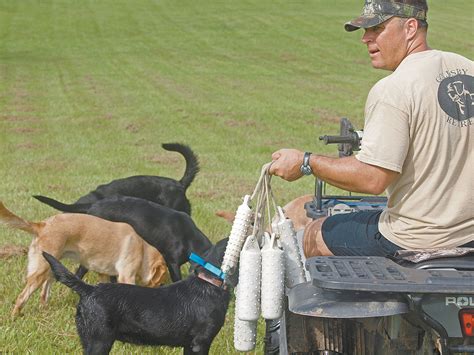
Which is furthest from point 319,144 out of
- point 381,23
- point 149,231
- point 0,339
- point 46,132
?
point 381,23

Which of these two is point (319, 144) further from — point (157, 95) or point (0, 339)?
point (0, 339)

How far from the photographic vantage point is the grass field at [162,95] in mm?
9539

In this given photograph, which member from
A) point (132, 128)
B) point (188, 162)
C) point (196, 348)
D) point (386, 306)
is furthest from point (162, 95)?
point (386, 306)

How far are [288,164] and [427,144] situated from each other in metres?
0.53

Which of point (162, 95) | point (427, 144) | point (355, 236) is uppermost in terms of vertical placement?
point (427, 144)

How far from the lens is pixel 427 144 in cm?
294

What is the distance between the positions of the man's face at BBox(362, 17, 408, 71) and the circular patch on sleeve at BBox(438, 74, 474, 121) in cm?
33

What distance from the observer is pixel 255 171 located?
12.3 m

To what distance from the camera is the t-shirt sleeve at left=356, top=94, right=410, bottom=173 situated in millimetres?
2840

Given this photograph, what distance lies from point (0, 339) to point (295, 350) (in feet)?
7.86

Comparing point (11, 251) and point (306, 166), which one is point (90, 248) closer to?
point (11, 251)

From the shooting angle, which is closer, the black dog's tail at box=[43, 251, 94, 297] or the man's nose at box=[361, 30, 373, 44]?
the man's nose at box=[361, 30, 373, 44]

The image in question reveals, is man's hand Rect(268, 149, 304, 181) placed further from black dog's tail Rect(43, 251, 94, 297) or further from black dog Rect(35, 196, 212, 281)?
black dog Rect(35, 196, 212, 281)

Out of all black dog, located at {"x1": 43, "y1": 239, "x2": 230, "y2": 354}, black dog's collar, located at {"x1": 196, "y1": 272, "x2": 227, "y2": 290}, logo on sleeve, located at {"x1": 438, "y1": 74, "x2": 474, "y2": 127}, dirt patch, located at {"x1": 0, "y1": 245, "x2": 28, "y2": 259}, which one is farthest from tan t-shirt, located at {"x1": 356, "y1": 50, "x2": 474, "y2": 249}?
dirt patch, located at {"x1": 0, "y1": 245, "x2": 28, "y2": 259}
